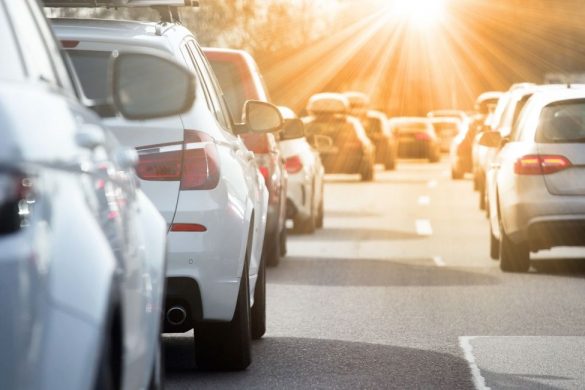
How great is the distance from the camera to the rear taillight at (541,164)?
13586mm

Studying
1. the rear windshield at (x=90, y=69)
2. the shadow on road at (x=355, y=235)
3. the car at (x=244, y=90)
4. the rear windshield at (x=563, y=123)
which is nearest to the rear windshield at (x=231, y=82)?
the car at (x=244, y=90)

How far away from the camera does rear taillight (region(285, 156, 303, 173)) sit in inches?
720

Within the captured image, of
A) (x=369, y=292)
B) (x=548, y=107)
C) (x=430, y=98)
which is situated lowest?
(x=430, y=98)

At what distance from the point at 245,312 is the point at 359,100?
1830 inches

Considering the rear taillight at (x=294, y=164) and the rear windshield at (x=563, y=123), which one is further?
the rear taillight at (x=294, y=164)

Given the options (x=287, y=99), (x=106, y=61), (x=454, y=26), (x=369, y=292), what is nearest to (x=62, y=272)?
(x=106, y=61)

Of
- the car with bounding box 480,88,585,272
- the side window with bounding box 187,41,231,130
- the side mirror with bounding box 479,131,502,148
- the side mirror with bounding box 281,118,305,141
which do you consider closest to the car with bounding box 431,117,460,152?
the side mirror with bounding box 479,131,502,148

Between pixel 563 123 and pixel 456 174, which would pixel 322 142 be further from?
pixel 456 174

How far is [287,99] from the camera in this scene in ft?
224

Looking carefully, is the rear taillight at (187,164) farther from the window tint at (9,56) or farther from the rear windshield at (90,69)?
the window tint at (9,56)

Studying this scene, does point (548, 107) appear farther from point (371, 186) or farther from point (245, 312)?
point (371, 186)

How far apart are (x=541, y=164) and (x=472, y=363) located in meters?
5.27

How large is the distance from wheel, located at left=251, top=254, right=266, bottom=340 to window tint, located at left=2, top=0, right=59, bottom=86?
15.9ft

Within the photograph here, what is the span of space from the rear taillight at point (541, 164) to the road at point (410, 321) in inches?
34.3
